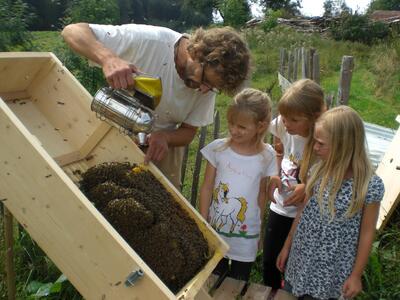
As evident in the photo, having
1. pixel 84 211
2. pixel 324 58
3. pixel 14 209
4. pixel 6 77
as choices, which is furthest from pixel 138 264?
pixel 324 58

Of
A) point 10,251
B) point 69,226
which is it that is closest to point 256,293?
point 69,226

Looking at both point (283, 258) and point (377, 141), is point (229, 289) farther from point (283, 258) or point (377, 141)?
point (377, 141)

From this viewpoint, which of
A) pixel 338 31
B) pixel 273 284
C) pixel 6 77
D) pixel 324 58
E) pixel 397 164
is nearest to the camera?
pixel 6 77

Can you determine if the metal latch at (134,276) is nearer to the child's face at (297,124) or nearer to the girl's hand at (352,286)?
the girl's hand at (352,286)

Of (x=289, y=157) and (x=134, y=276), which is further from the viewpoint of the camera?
(x=289, y=157)

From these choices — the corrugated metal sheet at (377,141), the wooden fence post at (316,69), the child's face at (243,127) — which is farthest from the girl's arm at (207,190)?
the corrugated metal sheet at (377,141)

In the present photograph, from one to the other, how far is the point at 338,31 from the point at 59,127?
2147 cm

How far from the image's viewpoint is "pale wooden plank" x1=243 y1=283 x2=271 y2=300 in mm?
2669

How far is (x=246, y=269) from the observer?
2932mm

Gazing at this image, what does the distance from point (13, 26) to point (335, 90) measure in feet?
24.0

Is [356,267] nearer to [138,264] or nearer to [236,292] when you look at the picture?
[236,292]

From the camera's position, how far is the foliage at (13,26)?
18.2 feet

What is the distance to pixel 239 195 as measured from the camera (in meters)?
2.79

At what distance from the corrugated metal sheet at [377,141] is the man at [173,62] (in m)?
2.72
